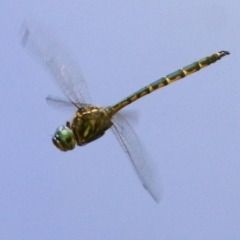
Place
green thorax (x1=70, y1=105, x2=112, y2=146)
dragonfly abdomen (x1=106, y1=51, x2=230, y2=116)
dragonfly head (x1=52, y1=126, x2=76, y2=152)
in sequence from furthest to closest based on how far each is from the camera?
dragonfly abdomen (x1=106, y1=51, x2=230, y2=116), green thorax (x1=70, y1=105, x2=112, y2=146), dragonfly head (x1=52, y1=126, x2=76, y2=152)

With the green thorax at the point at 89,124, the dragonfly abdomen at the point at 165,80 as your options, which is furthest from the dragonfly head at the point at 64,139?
the dragonfly abdomen at the point at 165,80

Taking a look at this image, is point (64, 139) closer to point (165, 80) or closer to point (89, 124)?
point (89, 124)

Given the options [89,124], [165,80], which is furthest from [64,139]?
[165,80]

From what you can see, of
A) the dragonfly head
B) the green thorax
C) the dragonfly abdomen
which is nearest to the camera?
the dragonfly head

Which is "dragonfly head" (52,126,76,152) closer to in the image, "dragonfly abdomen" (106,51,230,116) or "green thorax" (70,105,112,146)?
"green thorax" (70,105,112,146)

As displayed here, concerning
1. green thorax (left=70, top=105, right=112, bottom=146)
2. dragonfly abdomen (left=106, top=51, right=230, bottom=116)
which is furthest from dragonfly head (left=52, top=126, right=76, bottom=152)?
dragonfly abdomen (left=106, top=51, right=230, bottom=116)
